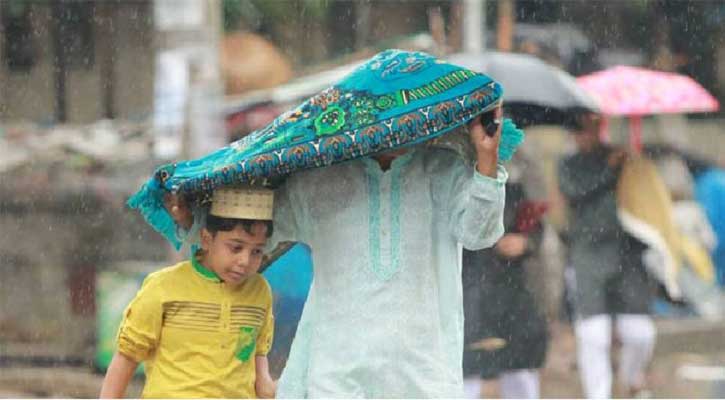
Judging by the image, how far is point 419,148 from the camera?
188 inches

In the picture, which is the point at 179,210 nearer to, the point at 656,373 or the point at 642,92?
the point at 642,92

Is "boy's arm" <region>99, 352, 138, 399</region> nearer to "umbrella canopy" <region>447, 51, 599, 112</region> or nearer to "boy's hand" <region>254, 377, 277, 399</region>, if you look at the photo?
"boy's hand" <region>254, 377, 277, 399</region>

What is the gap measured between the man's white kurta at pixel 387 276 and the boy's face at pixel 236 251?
0.50 ft

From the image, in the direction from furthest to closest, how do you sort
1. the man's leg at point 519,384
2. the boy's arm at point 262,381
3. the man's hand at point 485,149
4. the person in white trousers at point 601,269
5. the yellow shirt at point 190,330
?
1. the person in white trousers at point 601,269
2. the man's leg at point 519,384
3. the boy's arm at point 262,381
4. the yellow shirt at point 190,330
5. the man's hand at point 485,149

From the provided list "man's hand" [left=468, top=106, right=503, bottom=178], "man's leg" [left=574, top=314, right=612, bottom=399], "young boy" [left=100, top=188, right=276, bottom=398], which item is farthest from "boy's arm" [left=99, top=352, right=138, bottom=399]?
"man's leg" [left=574, top=314, right=612, bottom=399]

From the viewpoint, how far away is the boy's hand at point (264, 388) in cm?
516

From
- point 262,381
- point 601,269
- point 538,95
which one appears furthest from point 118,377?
point 601,269

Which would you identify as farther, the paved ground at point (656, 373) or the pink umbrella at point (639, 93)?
the paved ground at point (656, 373)

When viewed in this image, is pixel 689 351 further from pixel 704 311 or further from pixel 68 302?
pixel 68 302

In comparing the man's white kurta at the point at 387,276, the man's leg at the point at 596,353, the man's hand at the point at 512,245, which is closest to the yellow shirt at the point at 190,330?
the man's white kurta at the point at 387,276

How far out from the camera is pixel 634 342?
978 cm

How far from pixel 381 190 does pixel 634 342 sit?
5.28 meters

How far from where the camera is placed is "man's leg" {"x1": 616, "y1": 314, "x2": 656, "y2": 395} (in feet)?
32.0

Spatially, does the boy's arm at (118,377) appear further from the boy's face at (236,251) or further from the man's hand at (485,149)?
the man's hand at (485,149)
